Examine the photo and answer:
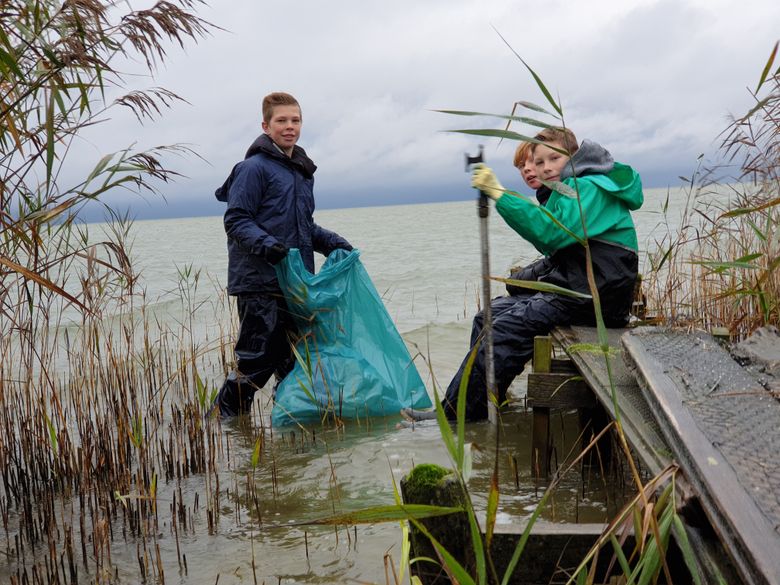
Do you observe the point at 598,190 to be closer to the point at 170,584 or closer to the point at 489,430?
the point at 489,430

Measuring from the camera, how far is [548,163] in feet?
13.2

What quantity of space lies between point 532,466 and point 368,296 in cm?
155

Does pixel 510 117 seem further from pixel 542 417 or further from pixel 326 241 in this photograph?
pixel 326 241

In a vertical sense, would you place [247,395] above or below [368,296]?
below

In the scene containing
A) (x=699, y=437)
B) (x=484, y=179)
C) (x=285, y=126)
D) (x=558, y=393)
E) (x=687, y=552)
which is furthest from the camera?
(x=285, y=126)

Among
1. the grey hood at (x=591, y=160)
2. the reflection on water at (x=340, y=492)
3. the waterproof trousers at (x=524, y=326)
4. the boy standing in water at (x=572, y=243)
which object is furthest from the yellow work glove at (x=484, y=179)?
the reflection on water at (x=340, y=492)

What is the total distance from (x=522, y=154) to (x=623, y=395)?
2025 mm

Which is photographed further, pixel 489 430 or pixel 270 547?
pixel 489 430

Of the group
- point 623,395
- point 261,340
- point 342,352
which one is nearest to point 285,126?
point 261,340

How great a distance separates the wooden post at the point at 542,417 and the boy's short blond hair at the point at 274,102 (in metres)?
2.17

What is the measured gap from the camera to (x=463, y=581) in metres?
1.55

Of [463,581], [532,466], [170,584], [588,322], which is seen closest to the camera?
[463,581]

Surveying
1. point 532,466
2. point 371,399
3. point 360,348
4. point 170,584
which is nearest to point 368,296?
point 360,348

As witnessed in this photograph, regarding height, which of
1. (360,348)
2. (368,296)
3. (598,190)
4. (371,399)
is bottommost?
(371,399)
